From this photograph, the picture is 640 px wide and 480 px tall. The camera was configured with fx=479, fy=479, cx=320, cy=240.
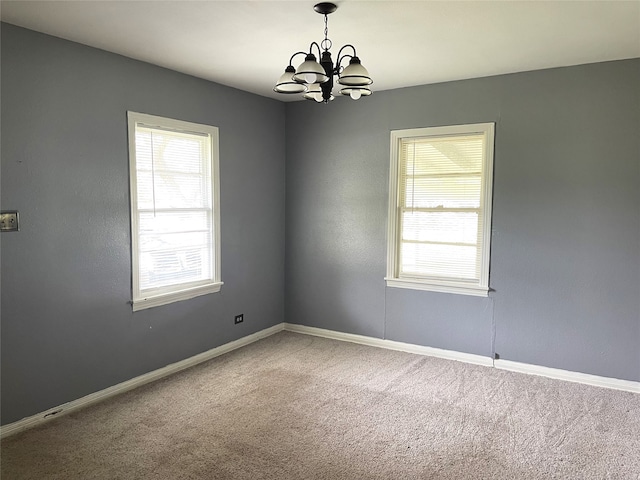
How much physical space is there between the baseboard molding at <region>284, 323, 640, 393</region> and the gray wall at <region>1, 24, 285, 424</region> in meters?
1.28

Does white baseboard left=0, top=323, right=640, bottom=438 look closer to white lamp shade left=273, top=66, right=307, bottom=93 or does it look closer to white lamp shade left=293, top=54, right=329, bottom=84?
white lamp shade left=273, top=66, right=307, bottom=93

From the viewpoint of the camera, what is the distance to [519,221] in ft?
13.4

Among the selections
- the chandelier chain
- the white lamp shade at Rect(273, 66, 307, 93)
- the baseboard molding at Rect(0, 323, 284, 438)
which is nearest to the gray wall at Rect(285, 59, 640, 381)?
the baseboard molding at Rect(0, 323, 284, 438)

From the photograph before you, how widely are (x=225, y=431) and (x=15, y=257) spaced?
1709 mm

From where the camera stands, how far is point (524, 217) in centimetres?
407

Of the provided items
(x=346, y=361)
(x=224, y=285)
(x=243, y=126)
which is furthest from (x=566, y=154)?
(x=224, y=285)

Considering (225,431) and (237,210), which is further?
(237,210)

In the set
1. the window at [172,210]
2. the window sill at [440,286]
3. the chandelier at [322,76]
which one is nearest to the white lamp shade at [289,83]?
the chandelier at [322,76]

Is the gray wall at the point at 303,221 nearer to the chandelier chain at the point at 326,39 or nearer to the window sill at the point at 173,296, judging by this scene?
the window sill at the point at 173,296

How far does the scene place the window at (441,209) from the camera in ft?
14.0

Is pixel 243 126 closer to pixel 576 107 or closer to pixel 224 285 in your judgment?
pixel 224 285

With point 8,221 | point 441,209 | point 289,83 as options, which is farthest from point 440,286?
point 8,221

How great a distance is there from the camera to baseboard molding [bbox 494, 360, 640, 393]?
3.77m

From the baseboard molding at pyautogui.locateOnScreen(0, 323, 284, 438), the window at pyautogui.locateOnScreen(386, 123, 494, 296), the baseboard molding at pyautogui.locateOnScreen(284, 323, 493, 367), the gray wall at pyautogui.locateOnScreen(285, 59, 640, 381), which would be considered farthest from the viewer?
the baseboard molding at pyautogui.locateOnScreen(284, 323, 493, 367)
